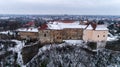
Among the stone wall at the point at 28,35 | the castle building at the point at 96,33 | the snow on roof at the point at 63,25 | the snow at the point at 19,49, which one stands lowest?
the snow at the point at 19,49

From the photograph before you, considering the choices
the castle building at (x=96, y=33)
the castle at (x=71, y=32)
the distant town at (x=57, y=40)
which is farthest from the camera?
the castle at (x=71, y=32)

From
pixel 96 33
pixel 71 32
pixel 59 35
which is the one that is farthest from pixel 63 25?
pixel 96 33

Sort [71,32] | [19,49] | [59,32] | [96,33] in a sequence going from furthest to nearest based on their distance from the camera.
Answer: [71,32]
[59,32]
[96,33]
[19,49]

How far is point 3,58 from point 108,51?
65.2 ft

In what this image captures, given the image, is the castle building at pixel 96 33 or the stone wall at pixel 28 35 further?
the stone wall at pixel 28 35

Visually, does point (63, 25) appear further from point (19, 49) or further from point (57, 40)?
point (19, 49)

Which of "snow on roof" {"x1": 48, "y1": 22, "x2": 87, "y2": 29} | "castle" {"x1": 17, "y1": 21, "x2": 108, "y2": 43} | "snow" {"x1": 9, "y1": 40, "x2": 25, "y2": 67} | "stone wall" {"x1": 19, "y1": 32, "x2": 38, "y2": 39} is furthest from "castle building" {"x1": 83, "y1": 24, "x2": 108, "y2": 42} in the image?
"snow" {"x1": 9, "y1": 40, "x2": 25, "y2": 67}

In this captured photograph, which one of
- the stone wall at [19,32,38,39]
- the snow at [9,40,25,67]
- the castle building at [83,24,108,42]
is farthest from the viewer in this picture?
the stone wall at [19,32,38,39]

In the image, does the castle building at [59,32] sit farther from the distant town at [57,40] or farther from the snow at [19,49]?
the snow at [19,49]

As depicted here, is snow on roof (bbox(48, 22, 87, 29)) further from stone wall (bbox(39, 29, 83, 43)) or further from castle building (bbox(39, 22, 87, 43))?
stone wall (bbox(39, 29, 83, 43))

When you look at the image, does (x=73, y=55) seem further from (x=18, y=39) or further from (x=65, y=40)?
(x=18, y=39)

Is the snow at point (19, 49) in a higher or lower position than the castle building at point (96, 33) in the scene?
lower

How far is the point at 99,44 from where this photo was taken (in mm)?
50562

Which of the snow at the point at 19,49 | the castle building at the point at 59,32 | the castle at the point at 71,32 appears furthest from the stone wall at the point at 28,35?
the castle building at the point at 59,32
